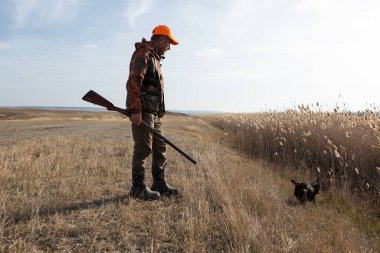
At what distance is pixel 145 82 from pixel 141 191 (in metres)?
1.42

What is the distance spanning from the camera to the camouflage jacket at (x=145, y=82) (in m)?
4.40

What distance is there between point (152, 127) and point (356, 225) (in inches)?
124

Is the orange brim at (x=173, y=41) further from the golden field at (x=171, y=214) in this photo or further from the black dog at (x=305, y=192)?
the black dog at (x=305, y=192)

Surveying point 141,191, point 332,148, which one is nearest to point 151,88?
point 141,191

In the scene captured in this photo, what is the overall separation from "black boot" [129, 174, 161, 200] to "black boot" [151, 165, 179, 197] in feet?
0.79

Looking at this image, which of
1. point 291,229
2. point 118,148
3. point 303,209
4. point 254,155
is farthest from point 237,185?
point 254,155

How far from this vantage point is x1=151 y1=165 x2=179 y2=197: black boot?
16.4 feet

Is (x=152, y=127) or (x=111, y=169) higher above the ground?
(x=152, y=127)

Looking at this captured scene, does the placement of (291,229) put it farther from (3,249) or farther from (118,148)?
(118,148)

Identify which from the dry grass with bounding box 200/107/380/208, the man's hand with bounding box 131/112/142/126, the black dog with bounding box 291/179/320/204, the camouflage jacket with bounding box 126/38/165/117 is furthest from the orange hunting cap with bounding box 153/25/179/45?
the dry grass with bounding box 200/107/380/208

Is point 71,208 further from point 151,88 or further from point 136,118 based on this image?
point 151,88

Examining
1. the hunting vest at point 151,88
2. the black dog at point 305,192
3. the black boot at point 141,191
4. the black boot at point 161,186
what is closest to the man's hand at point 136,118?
the hunting vest at point 151,88

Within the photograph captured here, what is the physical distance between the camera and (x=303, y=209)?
5055mm

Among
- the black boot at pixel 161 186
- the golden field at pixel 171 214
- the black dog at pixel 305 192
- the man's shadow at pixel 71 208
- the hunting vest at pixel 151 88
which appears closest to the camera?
the golden field at pixel 171 214
